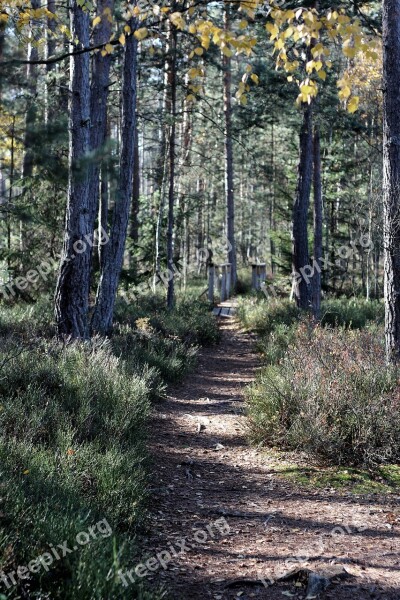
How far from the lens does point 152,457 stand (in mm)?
6230

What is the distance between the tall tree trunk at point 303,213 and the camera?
14.4 m

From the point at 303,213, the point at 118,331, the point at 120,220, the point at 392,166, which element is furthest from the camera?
the point at 303,213

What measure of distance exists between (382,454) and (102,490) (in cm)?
310

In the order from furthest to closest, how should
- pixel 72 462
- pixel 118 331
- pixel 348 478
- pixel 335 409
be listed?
pixel 118 331 < pixel 335 409 < pixel 348 478 < pixel 72 462

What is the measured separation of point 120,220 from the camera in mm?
10875

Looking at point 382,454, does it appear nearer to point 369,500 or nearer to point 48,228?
point 369,500

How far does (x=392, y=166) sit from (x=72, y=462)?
554 cm

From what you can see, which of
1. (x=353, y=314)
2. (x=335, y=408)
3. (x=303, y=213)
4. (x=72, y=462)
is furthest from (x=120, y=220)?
(x=353, y=314)

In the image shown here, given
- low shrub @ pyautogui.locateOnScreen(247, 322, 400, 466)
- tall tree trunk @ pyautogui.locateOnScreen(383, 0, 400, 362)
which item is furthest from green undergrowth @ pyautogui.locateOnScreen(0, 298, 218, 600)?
tall tree trunk @ pyautogui.locateOnScreen(383, 0, 400, 362)

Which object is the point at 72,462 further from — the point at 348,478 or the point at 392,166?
the point at 392,166

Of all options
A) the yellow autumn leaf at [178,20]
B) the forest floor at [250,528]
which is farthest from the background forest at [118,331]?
the forest floor at [250,528]

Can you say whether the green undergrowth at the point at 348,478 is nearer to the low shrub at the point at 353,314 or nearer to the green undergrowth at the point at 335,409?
the green undergrowth at the point at 335,409

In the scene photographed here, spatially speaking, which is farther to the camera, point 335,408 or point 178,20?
point 335,408

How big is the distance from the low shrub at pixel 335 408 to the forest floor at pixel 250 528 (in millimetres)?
416
